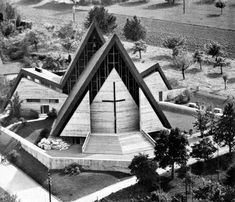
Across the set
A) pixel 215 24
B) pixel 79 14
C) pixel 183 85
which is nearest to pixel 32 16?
pixel 79 14

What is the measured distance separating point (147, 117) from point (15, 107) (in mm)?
21147

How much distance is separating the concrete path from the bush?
3184 mm

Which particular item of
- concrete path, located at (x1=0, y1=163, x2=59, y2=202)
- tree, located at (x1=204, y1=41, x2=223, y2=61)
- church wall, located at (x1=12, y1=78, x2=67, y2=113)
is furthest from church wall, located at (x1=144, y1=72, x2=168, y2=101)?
concrete path, located at (x1=0, y1=163, x2=59, y2=202)

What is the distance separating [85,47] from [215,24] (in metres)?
56.7

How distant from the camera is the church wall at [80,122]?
59719 millimetres

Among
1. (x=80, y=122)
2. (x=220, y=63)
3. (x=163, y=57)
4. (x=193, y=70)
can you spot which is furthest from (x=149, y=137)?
(x=163, y=57)

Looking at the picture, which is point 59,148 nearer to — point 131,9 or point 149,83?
point 149,83

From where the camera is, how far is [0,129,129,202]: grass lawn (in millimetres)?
50906

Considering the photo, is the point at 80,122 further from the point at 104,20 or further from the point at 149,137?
the point at 104,20

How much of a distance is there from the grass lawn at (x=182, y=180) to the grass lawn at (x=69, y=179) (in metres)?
2.96

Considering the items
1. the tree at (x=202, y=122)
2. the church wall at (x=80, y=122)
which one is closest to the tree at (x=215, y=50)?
the tree at (x=202, y=122)

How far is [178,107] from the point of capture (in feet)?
243

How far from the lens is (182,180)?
51.7m

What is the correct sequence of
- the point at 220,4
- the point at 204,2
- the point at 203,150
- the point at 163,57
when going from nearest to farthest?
the point at 203,150
the point at 163,57
the point at 220,4
the point at 204,2
